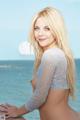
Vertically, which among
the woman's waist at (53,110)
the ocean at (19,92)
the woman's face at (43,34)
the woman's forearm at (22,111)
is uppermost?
the woman's face at (43,34)

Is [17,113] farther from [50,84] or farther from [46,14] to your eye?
[46,14]

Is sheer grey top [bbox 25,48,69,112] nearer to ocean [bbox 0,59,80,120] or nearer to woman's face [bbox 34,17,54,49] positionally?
woman's face [bbox 34,17,54,49]

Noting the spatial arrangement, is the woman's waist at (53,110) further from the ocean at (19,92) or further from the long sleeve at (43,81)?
the ocean at (19,92)

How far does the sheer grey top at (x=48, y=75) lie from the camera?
7.91ft

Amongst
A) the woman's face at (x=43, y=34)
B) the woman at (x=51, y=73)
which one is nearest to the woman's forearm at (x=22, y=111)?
the woman at (x=51, y=73)

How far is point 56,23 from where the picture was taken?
2.39 metres

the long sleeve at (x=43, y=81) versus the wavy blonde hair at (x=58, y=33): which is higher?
the wavy blonde hair at (x=58, y=33)

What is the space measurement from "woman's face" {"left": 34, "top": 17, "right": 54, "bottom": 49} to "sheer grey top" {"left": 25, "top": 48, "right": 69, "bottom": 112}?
5cm

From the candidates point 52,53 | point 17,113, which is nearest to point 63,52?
point 52,53

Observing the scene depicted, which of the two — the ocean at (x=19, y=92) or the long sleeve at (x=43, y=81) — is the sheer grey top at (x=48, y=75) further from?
the ocean at (x=19, y=92)

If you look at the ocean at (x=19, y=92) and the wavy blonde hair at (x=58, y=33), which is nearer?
the wavy blonde hair at (x=58, y=33)

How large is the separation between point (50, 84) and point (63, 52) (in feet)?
0.56

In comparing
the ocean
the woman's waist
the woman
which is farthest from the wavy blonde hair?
the ocean

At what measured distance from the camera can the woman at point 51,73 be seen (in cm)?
241
